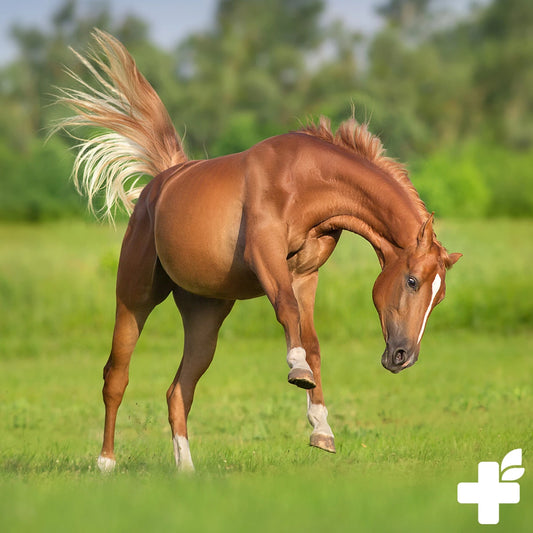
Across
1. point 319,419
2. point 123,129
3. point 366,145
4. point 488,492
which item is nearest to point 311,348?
point 319,419

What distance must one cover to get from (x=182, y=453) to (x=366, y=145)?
2.64 metres

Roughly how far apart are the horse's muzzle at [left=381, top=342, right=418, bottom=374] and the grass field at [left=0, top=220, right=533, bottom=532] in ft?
2.25

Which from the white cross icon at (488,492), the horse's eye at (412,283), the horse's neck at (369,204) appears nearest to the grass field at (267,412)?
the white cross icon at (488,492)

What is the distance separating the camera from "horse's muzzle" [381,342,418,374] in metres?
6.24

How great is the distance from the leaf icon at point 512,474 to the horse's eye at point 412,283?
4.09 ft

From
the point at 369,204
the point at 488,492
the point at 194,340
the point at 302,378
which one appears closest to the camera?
the point at 488,492

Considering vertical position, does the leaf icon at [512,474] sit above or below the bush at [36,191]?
below

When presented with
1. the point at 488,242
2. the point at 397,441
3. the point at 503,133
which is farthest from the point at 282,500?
the point at 503,133

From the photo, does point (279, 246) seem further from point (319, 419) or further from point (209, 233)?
point (319, 419)

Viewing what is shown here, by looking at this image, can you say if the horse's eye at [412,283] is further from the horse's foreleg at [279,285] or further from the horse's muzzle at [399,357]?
the horse's foreleg at [279,285]

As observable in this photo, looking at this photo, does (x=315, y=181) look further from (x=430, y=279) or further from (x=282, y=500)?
(x=282, y=500)

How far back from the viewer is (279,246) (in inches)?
253

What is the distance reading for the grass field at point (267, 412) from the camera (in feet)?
15.7

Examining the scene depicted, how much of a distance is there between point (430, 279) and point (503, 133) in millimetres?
56236
